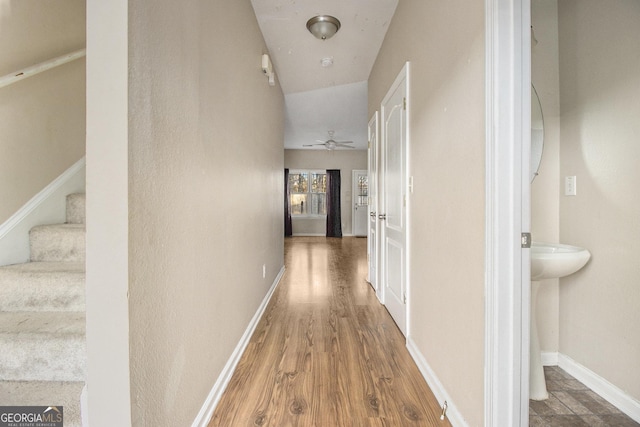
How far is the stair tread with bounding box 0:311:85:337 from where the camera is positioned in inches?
47.4

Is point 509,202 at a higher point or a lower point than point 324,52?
lower

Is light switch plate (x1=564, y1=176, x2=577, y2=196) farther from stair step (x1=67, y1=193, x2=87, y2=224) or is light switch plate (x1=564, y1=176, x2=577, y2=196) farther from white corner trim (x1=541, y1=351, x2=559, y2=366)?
stair step (x1=67, y1=193, x2=87, y2=224)

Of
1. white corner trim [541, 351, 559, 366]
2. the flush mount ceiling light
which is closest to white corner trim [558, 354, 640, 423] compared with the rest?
white corner trim [541, 351, 559, 366]

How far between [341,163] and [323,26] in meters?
6.26

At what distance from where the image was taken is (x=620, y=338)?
143 cm

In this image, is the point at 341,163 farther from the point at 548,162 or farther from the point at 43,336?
the point at 43,336

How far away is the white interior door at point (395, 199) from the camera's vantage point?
216cm

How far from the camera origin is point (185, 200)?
115 cm

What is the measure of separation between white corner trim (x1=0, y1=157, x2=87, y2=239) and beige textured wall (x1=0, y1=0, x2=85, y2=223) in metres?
0.02

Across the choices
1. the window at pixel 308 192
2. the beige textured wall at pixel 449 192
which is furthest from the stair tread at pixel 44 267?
the window at pixel 308 192

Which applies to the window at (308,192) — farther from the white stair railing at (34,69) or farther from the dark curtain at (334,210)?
the white stair railing at (34,69)

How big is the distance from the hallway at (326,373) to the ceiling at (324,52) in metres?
2.58

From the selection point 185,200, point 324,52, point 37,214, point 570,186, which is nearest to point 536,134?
point 570,186

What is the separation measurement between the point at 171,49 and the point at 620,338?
7.94ft
